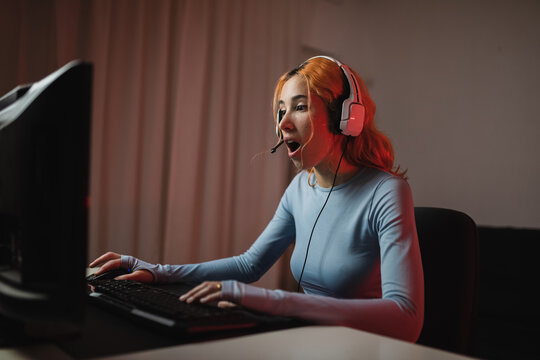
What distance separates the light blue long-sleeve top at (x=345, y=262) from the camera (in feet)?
2.46

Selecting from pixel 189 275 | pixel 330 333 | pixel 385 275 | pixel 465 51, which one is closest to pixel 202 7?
pixel 465 51

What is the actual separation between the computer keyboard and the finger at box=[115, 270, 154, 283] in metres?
0.16

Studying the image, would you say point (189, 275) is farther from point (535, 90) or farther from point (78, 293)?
point (535, 90)

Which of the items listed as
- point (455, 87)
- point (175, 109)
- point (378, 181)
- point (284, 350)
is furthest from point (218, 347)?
point (455, 87)

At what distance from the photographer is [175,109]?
8.32 ft

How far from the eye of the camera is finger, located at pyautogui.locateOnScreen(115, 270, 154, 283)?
3.34 ft

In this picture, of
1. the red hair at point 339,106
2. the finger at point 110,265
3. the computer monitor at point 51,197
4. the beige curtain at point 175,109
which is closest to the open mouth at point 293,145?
the red hair at point 339,106

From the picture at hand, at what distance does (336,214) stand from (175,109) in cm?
161

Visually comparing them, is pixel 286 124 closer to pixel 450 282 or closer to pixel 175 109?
pixel 450 282

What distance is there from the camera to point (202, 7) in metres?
2.65

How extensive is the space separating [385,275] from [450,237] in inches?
10.3

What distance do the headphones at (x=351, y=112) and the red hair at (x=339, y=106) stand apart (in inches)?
0.8

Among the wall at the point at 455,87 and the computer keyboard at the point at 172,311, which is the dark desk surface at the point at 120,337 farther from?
the wall at the point at 455,87

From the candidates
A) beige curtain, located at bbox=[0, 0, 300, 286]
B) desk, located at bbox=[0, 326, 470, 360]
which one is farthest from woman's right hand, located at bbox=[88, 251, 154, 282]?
beige curtain, located at bbox=[0, 0, 300, 286]
